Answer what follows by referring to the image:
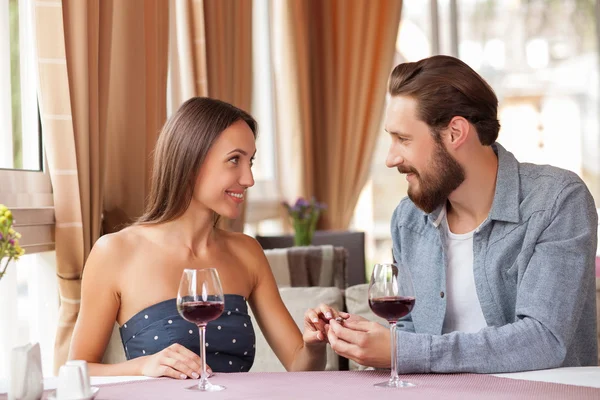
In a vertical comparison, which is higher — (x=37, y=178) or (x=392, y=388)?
(x=37, y=178)

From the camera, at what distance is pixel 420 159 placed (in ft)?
7.16

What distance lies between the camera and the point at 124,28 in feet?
9.78

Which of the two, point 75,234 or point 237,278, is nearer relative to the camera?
point 237,278

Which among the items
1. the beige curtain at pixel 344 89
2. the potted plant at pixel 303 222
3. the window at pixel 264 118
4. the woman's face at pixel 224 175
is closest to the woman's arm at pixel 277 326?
the woman's face at pixel 224 175

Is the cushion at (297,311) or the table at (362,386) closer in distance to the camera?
the table at (362,386)

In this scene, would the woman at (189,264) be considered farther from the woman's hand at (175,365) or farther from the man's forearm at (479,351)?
the man's forearm at (479,351)

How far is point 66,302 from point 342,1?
163 inches

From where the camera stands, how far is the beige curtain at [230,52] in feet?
13.2

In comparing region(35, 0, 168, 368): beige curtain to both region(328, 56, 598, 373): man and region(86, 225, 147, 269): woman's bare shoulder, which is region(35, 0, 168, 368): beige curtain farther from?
region(328, 56, 598, 373): man

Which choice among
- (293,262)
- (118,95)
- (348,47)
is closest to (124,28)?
(118,95)

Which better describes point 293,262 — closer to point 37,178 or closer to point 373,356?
point 37,178

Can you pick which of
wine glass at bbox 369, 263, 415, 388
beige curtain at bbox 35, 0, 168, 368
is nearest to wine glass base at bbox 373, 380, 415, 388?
wine glass at bbox 369, 263, 415, 388

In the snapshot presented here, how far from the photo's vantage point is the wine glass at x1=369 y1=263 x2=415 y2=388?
1.55 meters

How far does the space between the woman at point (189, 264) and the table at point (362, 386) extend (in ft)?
1.43
